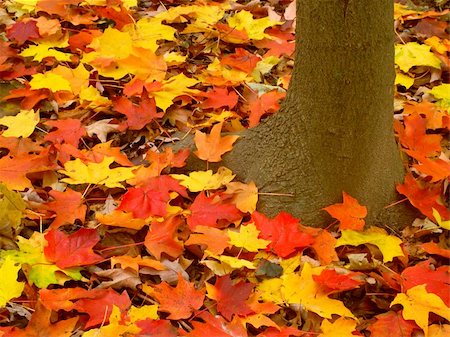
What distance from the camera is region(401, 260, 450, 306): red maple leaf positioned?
2.14 m

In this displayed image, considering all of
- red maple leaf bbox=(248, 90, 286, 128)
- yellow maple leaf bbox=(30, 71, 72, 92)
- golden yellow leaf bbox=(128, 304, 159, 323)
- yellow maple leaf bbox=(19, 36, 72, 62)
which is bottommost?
golden yellow leaf bbox=(128, 304, 159, 323)

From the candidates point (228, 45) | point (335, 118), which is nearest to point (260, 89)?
point (228, 45)

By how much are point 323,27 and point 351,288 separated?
0.90 metres

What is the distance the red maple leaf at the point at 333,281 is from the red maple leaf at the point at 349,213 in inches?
11.2

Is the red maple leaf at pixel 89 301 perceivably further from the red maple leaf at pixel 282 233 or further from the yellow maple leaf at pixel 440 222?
the yellow maple leaf at pixel 440 222

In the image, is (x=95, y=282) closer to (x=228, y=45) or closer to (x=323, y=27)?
(x=323, y=27)

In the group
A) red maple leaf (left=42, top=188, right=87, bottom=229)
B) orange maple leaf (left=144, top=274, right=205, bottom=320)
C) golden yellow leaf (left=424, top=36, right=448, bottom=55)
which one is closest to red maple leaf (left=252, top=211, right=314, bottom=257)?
orange maple leaf (left=144, top=274, right=205, bottom=320)

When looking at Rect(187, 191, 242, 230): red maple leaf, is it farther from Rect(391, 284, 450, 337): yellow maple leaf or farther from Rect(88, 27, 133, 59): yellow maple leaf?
Rect(88, 27, 133, 59): yellow maple leaf

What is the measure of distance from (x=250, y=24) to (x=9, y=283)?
6.80 ft

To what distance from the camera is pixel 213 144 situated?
105 inches

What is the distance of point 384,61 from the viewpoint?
7.36 ft

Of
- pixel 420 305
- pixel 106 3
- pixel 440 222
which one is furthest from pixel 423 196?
pixel 106 3

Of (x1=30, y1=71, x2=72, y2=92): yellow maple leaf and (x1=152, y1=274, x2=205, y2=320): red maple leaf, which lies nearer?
(x1=152, y1=274, x2=205, y2=320): red maple leaf

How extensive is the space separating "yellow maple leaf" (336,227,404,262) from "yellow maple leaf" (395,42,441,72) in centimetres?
112
